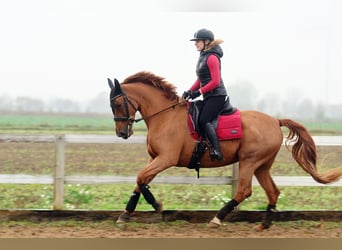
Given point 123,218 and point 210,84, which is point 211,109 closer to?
point 210,84

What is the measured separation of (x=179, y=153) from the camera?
691 centimetres

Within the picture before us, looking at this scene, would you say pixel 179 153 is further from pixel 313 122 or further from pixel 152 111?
pixel 313 122

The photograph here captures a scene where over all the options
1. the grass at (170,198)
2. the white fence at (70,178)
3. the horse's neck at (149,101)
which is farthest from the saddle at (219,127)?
the grass at (170,198)

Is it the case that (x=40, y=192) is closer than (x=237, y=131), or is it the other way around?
(x=237, y=131)

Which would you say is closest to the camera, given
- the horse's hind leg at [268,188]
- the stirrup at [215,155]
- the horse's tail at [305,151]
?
the stirrup at [215,155]

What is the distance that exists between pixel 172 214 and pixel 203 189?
265 cm

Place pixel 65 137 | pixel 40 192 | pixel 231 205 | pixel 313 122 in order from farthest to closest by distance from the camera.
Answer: pixel 313 122, pixel 40 192, pixel 65 137, pixel 231 205

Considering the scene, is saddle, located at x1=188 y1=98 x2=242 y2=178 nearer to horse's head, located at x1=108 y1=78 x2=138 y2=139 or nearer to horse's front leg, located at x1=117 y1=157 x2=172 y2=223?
horse's front leg, located at x1=117 y1=157 x2=172 y2=223

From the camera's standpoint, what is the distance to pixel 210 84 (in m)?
6.78

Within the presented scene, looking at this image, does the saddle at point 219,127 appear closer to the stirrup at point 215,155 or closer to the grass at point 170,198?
the stirrup at point 215,155

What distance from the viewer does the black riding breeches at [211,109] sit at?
685cm

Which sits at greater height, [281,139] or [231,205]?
[281,139]

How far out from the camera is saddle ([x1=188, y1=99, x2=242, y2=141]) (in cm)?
690

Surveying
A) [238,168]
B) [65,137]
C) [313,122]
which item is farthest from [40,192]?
[313,122]
